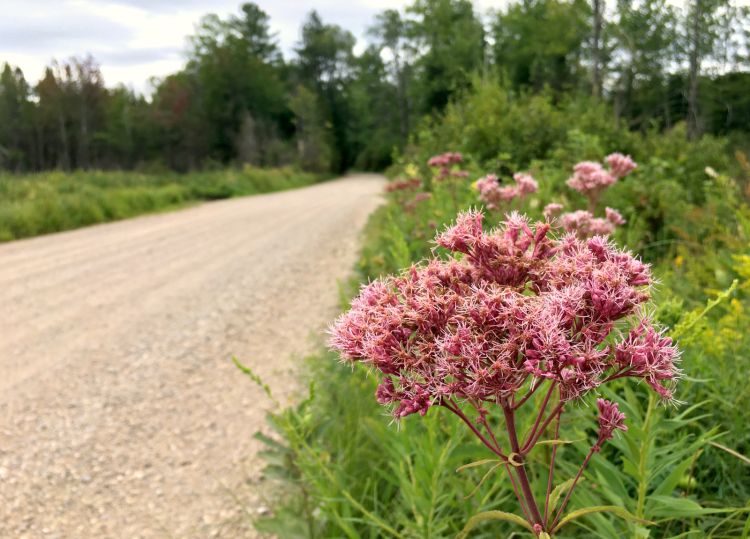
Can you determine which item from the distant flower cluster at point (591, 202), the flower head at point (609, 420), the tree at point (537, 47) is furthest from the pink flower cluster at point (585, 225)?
the tree at point (537, 47)

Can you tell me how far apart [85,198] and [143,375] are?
11810 millimetres

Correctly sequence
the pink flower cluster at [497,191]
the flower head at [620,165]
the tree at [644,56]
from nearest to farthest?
the pink flower cluster at [497,191], the flower head at [620,165], the tree at [644,56]

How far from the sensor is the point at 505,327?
132 centimetres

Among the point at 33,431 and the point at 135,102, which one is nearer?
the point at 33,431

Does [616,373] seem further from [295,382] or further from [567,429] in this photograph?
[295,382]

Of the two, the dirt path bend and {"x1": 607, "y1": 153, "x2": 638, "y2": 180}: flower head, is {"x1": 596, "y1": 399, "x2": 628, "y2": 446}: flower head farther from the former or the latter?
{"x1": 607, "y1": 153, "x2": 638, "y2": 180}: flower head

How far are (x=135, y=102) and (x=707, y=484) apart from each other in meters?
59.8

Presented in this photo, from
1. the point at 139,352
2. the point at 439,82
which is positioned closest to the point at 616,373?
the point at 139,352

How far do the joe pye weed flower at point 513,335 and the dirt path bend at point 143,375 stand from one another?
2.41 metres

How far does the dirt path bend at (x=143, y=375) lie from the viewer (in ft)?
12.1

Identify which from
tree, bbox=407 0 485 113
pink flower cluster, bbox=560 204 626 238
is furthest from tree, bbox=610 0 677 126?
pink flower cluster, bbox=560 204 626 238

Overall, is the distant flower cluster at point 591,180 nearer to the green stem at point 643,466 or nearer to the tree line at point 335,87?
the green stem at point 643,466

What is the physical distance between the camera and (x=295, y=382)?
5.29 meters

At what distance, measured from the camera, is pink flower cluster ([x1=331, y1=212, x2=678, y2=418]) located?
1287mm
